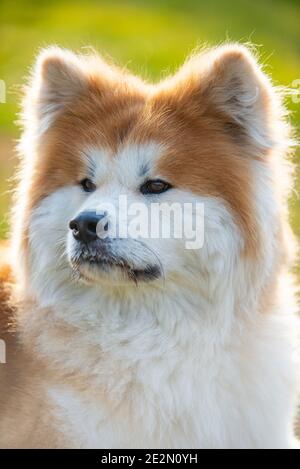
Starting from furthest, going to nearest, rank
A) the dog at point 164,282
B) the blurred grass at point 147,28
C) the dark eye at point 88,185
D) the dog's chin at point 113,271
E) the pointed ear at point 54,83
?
the blurred grass at point 147,28 → the pointed ear at point 54,83 → the dark eye at point 88,185 → the dog at point 164,282 → the dog's chin at point 113,271

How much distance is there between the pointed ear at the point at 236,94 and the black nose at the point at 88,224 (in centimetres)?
80

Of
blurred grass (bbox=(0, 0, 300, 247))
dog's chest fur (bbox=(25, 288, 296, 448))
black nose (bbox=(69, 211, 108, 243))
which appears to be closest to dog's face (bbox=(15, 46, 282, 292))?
black nose (bbox=(69, 211, 108, 243))

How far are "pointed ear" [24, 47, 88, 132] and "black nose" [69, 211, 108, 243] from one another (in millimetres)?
834

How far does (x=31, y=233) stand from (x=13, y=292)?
421mm

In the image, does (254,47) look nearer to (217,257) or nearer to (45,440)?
(217,257)

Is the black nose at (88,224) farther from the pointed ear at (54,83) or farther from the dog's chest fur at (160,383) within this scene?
the pointed ear at (54,83)

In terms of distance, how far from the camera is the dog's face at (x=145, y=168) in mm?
4184

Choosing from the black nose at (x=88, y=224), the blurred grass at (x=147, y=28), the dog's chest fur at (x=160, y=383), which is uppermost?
the blurred grass at (x=147, y=28)

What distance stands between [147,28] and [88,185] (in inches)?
614

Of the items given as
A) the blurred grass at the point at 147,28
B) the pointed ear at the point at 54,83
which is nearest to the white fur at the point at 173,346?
the pointed ear at the point at 54,83

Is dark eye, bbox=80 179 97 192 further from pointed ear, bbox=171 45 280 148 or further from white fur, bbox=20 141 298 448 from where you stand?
pointed ear, bbox=171 45 280 148

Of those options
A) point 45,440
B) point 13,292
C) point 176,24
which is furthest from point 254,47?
point 176,24

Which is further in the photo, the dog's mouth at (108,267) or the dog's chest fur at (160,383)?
the dog's chest fur at (160,383)

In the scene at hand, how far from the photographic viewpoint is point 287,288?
4719 mm
